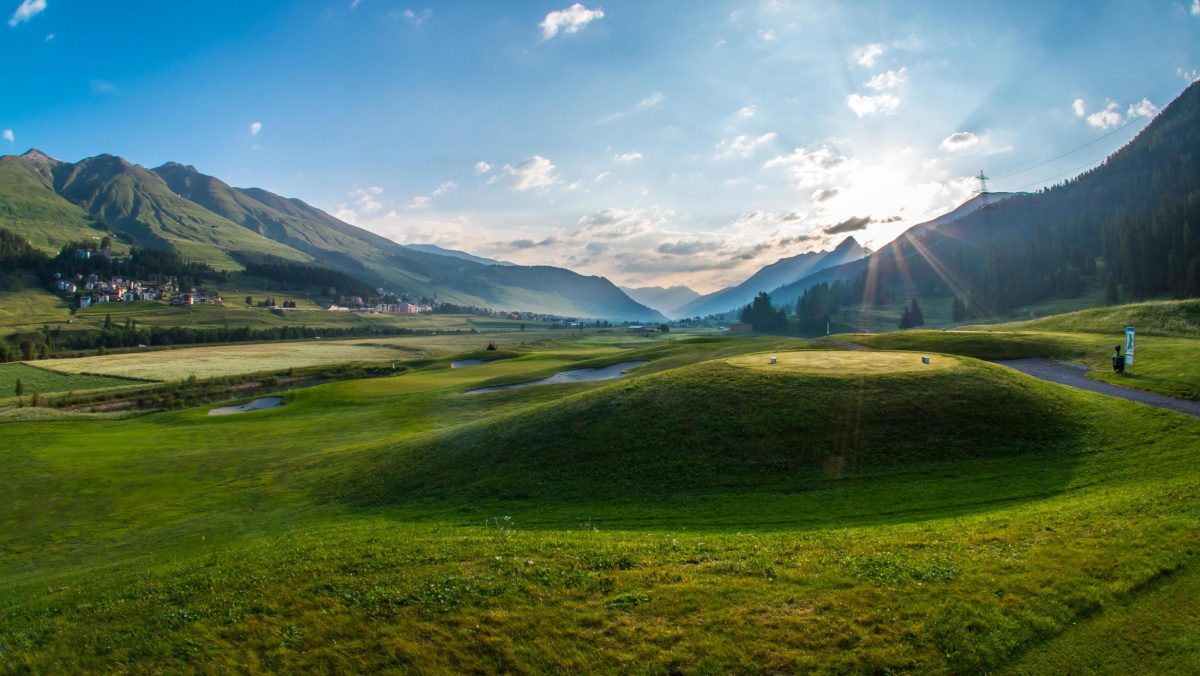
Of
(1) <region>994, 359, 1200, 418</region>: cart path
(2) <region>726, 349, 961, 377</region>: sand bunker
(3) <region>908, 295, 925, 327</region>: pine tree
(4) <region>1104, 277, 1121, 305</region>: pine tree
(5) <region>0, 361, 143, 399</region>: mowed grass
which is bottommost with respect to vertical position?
(5) <region>0, 361, 143, 399</region>: mowed grass

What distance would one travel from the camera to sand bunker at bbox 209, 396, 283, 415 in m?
58.7

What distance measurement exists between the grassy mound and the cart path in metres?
4.23

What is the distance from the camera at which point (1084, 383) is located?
3528 cm

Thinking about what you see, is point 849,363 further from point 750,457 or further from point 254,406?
point 254,406

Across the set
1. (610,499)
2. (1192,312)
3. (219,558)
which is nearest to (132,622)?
(219,558)

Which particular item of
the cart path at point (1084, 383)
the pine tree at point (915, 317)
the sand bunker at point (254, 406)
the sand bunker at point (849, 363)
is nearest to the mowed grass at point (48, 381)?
A: the sand bunker at point (254, 406)

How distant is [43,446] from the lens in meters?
42.1

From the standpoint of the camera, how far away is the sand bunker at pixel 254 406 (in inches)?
2309

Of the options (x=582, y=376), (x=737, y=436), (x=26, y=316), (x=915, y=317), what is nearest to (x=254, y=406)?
(x=582, y=376)

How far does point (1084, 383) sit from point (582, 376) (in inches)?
1705

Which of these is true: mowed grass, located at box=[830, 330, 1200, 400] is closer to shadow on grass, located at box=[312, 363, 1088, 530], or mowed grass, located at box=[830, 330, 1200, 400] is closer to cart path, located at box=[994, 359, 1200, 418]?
cart path, located at box=[994, 359, 1200, 418]

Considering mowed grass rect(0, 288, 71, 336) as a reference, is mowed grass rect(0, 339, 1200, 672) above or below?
below

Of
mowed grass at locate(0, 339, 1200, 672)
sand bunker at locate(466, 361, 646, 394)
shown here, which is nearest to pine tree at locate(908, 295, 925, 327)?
sand bunker at locate(466, 361, 646, 394)

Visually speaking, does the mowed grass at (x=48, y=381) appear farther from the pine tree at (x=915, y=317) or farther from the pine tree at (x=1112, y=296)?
the pine tree at (x=1112, y=296)
